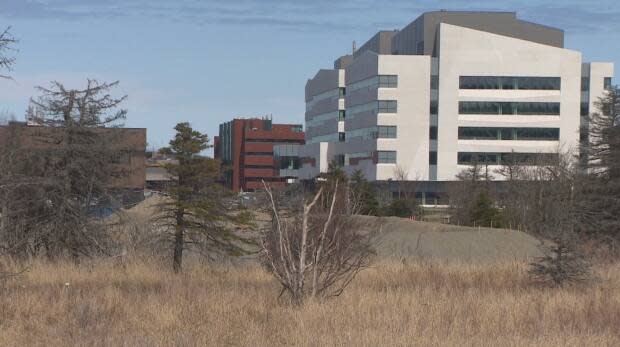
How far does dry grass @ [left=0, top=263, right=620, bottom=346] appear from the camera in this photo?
338 inches

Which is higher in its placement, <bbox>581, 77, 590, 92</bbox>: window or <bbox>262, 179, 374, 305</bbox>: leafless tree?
<bbox>581, 77, 590, 92</bbox>: window

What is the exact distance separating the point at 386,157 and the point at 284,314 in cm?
8085

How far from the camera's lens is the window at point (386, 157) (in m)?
90.4

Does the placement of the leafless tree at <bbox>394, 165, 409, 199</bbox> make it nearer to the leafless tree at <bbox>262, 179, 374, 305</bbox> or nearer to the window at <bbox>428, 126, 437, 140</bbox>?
the window at <bbox>428, 126, 437, 140</bbox>

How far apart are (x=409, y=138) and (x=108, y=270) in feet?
250

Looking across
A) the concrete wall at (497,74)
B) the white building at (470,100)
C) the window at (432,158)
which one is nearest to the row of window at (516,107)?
the white building at (470,100)

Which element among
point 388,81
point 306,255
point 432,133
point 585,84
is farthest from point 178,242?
point 585,84

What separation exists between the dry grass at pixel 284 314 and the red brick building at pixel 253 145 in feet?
408

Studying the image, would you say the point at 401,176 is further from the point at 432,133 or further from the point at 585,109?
the point at 585,109

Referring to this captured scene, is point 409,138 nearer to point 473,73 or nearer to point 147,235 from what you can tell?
point 473,73

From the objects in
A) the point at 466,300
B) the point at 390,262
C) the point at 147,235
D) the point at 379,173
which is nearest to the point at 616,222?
the point at 390,262

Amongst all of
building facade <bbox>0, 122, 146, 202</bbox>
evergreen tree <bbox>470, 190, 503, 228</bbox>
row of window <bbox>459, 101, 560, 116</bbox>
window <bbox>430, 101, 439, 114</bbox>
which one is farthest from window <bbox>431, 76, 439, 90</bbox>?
building facade <bbox>0, 122, 146, 202</bbox>

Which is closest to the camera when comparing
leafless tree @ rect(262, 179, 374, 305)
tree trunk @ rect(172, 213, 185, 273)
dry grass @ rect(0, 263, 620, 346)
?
dry grass @ rect(0, 263, 620, 346)

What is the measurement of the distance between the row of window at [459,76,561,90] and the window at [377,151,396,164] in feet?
34.8
